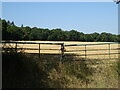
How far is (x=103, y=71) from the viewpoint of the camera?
7.12 m

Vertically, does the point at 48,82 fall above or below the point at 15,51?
below

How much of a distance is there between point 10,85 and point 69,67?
2543 millimetres

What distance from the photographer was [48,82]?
19.3 ft

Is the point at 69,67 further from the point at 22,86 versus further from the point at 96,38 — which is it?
the point at 96,38

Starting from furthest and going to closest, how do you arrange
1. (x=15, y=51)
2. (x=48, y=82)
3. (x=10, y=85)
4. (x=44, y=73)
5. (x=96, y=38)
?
1. (x=96, y=38)
2. (x=15, y=51)
3. (x=44, y=73)
4. (x=48, y=82)
5. (x=10, y=85)

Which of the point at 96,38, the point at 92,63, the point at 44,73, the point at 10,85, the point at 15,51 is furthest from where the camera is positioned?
the point at 96,38

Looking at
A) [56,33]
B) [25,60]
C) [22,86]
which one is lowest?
[22,86]

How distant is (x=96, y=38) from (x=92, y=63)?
6632cm

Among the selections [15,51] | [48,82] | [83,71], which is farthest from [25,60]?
[83,71]

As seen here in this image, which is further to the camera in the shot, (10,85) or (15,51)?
(15,51)

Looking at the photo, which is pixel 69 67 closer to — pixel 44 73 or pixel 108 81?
pixel 44 73

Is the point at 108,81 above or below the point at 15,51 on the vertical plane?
below

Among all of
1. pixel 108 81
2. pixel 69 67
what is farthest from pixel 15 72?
pixel 108 81

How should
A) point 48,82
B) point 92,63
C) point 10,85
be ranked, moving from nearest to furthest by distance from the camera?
1. point 10,85
2. point 48,82
3. point 92,63
